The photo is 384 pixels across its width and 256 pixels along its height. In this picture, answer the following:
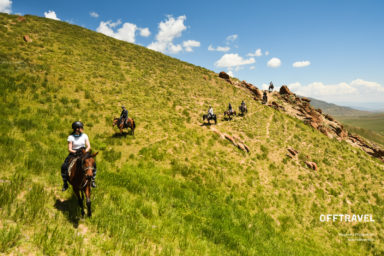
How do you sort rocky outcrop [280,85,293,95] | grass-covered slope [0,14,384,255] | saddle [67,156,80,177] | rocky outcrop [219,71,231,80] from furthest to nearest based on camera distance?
1. rocky outcrop [280,85,293,95]
2. rocky outcrop [219,71,231,80]
3. saddle [67,156,80,177]
4. grass-covered slope [0,14,384,255]

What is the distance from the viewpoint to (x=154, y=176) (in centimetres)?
1120

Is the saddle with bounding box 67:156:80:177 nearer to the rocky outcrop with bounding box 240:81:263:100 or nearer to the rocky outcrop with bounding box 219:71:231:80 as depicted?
the rocky outcrop with bounding box 240:81:263:100

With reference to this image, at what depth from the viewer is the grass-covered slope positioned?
608 cm

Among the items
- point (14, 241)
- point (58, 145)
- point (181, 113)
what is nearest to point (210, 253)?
point (14, 241)

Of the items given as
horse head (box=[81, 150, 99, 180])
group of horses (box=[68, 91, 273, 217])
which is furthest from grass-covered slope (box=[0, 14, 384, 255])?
horse head (box=[81, 150, 99, 180])

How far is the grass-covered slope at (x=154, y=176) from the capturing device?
6082 mm

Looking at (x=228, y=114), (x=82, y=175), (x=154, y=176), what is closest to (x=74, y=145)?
(x=82, y=175)

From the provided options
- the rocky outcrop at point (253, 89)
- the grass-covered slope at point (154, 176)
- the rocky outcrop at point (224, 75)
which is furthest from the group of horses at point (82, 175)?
the rocky outcrop at point (224, 75)

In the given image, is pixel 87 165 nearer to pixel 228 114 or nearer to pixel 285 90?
pixel 228 114

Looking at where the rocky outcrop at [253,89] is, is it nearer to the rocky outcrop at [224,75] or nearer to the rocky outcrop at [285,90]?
the rocky outcrop at [224,75]

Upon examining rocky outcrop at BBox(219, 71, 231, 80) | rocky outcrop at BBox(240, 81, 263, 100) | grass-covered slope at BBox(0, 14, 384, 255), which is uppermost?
rocky outcrop at BBox(219, 71, 231, 80)

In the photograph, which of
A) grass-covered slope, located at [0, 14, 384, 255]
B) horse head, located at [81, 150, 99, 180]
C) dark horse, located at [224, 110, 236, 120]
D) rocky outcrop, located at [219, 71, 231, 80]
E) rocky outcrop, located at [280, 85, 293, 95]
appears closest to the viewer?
horse head, located at [81, 150, 99, 180]

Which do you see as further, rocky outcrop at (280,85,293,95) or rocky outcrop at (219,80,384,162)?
rocky outcrop at (280,85,293,95)

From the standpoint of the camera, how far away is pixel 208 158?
15.6 meters
